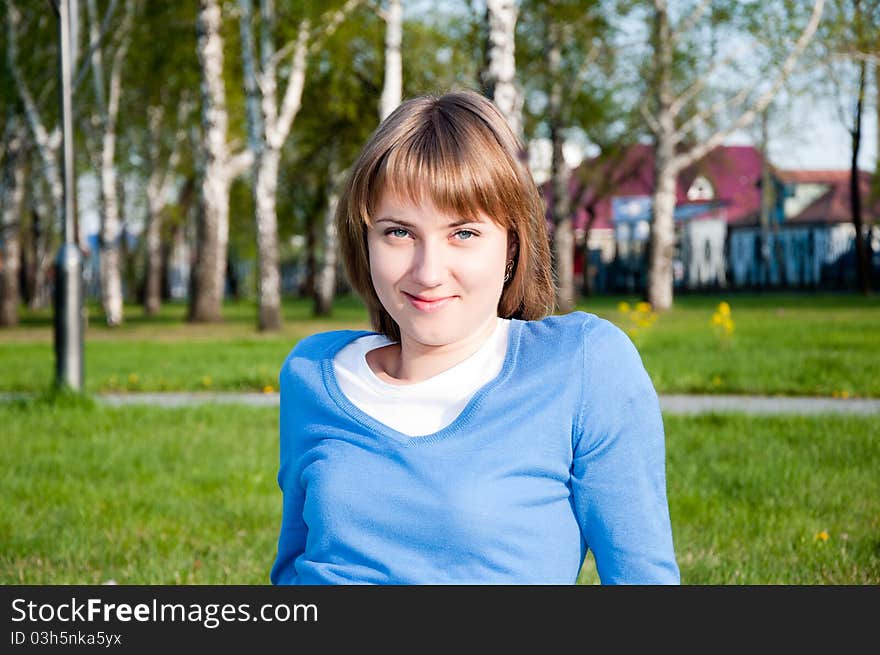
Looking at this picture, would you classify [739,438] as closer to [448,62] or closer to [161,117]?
[448,62]

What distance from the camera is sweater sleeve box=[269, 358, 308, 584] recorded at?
204cm

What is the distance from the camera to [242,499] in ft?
18.6

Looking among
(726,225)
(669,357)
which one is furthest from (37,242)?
(726,225)

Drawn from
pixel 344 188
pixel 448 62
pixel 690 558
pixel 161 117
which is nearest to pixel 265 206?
pixel 448 62

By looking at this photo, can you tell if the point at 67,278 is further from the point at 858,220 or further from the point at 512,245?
the point at 858,220

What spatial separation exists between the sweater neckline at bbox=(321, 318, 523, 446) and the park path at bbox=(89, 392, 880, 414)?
6.51 m

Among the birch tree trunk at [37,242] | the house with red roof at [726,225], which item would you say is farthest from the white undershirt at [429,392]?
the birch tree trunk at [37,242]

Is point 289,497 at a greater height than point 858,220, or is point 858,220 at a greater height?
point 289,497

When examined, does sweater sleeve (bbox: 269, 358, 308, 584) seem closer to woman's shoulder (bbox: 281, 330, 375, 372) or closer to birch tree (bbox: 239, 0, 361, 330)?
woman's shoulder (bbox: 281, 330, 375, 372)

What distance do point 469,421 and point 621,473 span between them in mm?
271

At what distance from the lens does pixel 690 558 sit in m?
4.43

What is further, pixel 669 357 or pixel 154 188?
pixel 154 188

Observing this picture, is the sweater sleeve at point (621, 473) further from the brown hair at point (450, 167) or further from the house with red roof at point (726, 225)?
the house with red roof at point (726, 225)
